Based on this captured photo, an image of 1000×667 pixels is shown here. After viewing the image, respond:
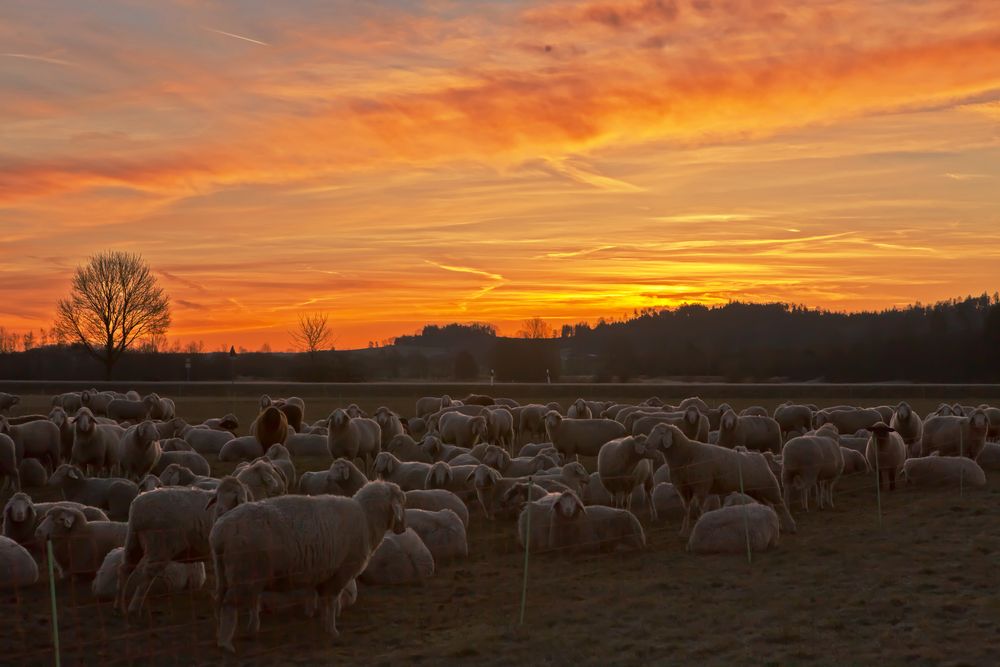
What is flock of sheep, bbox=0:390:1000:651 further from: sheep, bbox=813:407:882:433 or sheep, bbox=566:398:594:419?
sheep, bbox=566:398:594:419

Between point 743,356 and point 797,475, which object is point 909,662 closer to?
point 797,475

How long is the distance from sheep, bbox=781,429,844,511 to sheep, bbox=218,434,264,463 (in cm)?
1272

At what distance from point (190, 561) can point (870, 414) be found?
66.3 ft

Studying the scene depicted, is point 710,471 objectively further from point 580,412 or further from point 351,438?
point 580,412

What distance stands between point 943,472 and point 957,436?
8.34 feet

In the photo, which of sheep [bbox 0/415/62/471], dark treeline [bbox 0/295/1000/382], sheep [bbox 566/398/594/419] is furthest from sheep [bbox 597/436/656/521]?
dark treeline [bbox 0/295/1000/382]

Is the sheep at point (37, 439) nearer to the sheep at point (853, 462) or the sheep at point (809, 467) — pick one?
the sheep at point (809, 467)

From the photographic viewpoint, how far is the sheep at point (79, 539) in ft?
36.4

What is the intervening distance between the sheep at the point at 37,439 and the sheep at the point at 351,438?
5691 millimetres

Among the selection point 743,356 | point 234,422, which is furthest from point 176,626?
point 743,356

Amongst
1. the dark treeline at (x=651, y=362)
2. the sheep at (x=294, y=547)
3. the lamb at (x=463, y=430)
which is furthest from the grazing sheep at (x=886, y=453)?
the dark treeline at (x=651, y=362)

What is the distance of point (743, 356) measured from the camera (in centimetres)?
9056

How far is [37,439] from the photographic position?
2005 centimetres

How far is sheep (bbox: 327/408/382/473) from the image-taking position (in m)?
21.5
